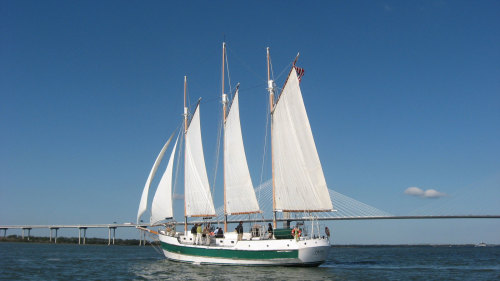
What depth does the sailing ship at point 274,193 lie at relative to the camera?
3678 centimetres

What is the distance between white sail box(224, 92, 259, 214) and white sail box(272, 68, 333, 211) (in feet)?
8.91

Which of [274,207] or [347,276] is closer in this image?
[347,276]

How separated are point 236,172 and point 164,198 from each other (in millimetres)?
9043

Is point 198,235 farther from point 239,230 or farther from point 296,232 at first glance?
point 296,232

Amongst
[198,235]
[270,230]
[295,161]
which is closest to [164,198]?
[198,235]

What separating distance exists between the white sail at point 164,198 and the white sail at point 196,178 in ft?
5.26

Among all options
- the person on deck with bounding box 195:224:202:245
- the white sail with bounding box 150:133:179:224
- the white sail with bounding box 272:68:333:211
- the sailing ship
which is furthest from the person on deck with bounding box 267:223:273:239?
the white sail with bounding box 150:133:179:224

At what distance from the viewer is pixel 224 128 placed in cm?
4456

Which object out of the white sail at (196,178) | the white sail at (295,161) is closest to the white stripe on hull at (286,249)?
the white sail at (295,161)

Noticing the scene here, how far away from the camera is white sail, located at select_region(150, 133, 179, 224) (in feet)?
154

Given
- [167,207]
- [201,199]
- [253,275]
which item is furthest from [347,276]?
[167,207]

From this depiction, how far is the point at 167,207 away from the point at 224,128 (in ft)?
32.5

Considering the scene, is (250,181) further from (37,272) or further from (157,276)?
(37,272)

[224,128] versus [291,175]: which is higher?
[224,128]
